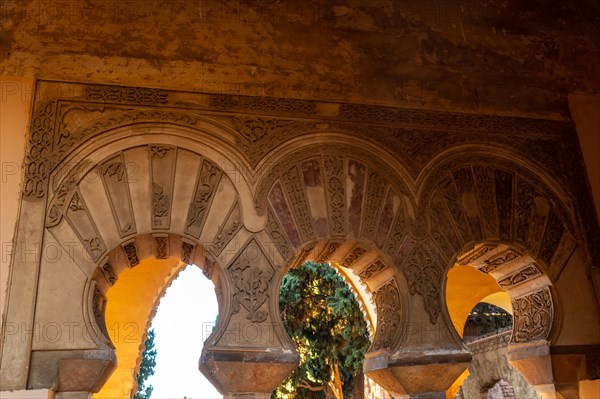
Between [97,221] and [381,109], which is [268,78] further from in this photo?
[97,221]

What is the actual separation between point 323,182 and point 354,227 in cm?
44

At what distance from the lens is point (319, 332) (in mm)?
11305

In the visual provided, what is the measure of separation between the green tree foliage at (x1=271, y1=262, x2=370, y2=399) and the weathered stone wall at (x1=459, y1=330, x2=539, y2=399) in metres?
2.19

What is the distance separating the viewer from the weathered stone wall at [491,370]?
8.21 metres

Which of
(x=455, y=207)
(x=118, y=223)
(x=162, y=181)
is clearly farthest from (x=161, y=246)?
(x=455, y=207)

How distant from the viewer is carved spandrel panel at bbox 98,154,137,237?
3.94m

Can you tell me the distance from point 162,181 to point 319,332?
26.0ft

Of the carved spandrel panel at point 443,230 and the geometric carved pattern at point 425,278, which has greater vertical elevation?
the carved spandrel panel at point 443,230

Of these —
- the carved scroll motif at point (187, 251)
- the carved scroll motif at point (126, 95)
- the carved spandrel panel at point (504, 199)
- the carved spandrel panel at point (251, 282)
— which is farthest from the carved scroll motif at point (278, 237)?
the carved spandrel panel at point (504, 199)

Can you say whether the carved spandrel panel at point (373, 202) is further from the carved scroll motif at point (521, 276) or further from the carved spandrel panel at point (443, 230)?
the carved scroll motif at point (521, 276)

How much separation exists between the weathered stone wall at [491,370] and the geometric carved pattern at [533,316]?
3760 mm

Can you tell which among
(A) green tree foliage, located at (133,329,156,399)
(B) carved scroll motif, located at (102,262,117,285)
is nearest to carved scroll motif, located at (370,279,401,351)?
(B) carved scroll motif, located at (102,262,117,285)

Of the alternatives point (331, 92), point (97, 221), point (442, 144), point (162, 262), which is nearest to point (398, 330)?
point (442, 144)

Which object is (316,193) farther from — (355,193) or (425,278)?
(425,278)
